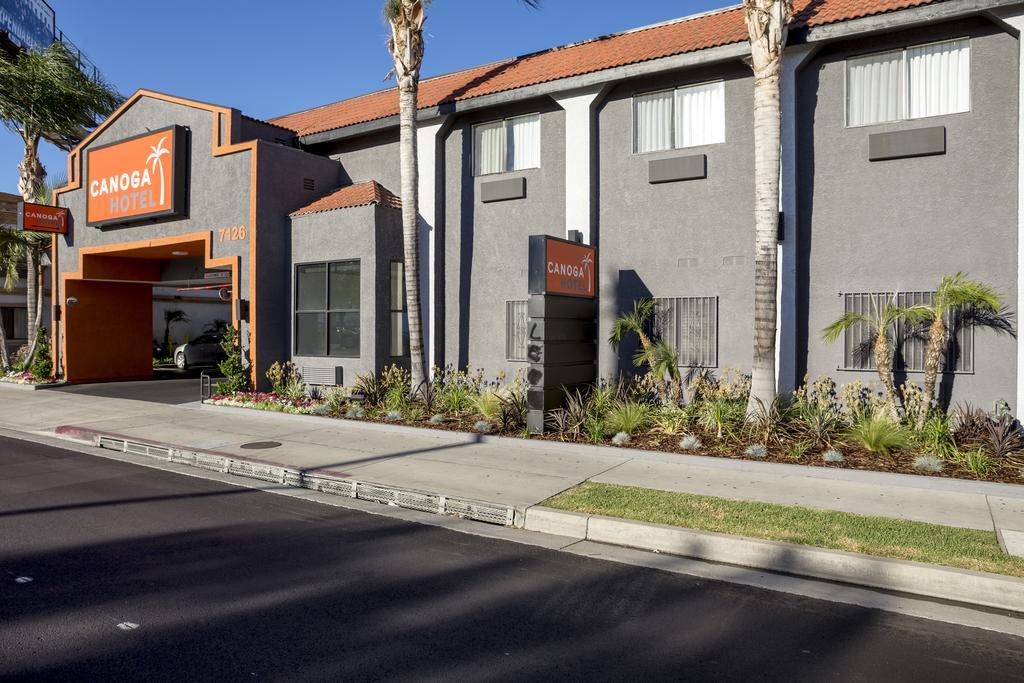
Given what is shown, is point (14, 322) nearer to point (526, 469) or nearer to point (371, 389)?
point (371, 389)

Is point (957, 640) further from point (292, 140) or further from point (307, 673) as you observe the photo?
point (292, 140)

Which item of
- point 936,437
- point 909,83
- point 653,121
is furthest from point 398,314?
point 936,437

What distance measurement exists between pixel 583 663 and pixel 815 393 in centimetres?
895

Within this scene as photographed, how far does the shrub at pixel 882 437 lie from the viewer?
9812 mm

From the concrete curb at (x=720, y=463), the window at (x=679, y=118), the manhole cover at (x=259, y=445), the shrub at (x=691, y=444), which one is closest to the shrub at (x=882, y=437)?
the concrete curb at (x=720, y=463)

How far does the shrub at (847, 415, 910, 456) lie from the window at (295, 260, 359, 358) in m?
10.3

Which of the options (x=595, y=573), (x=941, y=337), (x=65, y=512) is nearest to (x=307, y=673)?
(x=595, y=573)

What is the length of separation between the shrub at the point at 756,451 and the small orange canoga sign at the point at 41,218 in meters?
19.8

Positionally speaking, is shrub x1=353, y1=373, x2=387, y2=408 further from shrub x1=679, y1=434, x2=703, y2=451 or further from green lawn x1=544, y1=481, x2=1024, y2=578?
green lawn x1=544, y1=481, x2=1024, y2=578

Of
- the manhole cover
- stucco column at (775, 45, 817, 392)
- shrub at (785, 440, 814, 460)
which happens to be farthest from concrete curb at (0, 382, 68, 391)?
shrub at (785, 440, 814, 460)

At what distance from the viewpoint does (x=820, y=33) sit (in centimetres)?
1173

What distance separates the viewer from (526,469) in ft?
31.8

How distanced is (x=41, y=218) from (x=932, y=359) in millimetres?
21886

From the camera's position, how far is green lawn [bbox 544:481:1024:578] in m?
6.03
